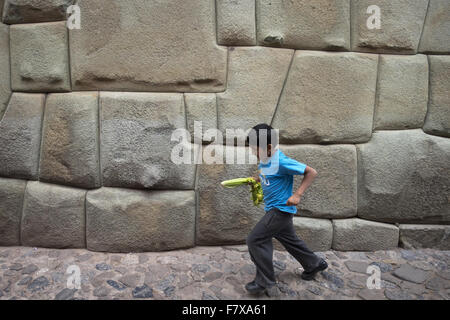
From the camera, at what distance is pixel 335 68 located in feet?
7.71

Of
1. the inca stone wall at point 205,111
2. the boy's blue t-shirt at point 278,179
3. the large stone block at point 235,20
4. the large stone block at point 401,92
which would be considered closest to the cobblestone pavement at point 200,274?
the inca stone wall at point 205,111

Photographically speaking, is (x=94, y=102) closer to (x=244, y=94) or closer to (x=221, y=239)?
(x=244, y=94)

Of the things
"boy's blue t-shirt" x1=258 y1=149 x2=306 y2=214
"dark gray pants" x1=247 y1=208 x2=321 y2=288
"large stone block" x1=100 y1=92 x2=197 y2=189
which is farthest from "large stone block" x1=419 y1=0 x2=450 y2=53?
"large stone block" x1=100 y1=92 x2=197 y2=189

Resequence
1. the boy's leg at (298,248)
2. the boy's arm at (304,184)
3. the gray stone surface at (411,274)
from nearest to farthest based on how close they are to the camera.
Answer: the boy's arm at (304,184) → the boy's leg at (298,248) → the gray stone surface at (411,274)

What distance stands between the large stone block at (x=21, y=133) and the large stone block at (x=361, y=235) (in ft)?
8.41

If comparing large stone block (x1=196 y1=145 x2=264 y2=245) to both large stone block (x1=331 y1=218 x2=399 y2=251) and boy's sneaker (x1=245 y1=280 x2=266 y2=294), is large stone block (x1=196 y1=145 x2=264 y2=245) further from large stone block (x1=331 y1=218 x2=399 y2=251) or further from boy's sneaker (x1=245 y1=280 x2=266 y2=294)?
large stone block (x1=331 y1=218 x2=399 y2=251)

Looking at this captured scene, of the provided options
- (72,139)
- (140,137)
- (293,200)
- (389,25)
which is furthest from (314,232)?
(72,139)

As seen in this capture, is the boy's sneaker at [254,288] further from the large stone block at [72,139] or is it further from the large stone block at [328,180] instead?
the large stone block at [72,139]

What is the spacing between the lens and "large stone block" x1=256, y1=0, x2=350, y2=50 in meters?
2.28

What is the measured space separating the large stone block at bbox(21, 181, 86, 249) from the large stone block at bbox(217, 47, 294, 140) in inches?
52.6

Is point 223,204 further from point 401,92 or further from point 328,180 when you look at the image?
point 401,92

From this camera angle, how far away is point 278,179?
6.07 ft

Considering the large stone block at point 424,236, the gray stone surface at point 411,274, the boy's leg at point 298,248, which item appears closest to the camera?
the boy's leg at point 298,248

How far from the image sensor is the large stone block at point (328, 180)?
2402 mm
